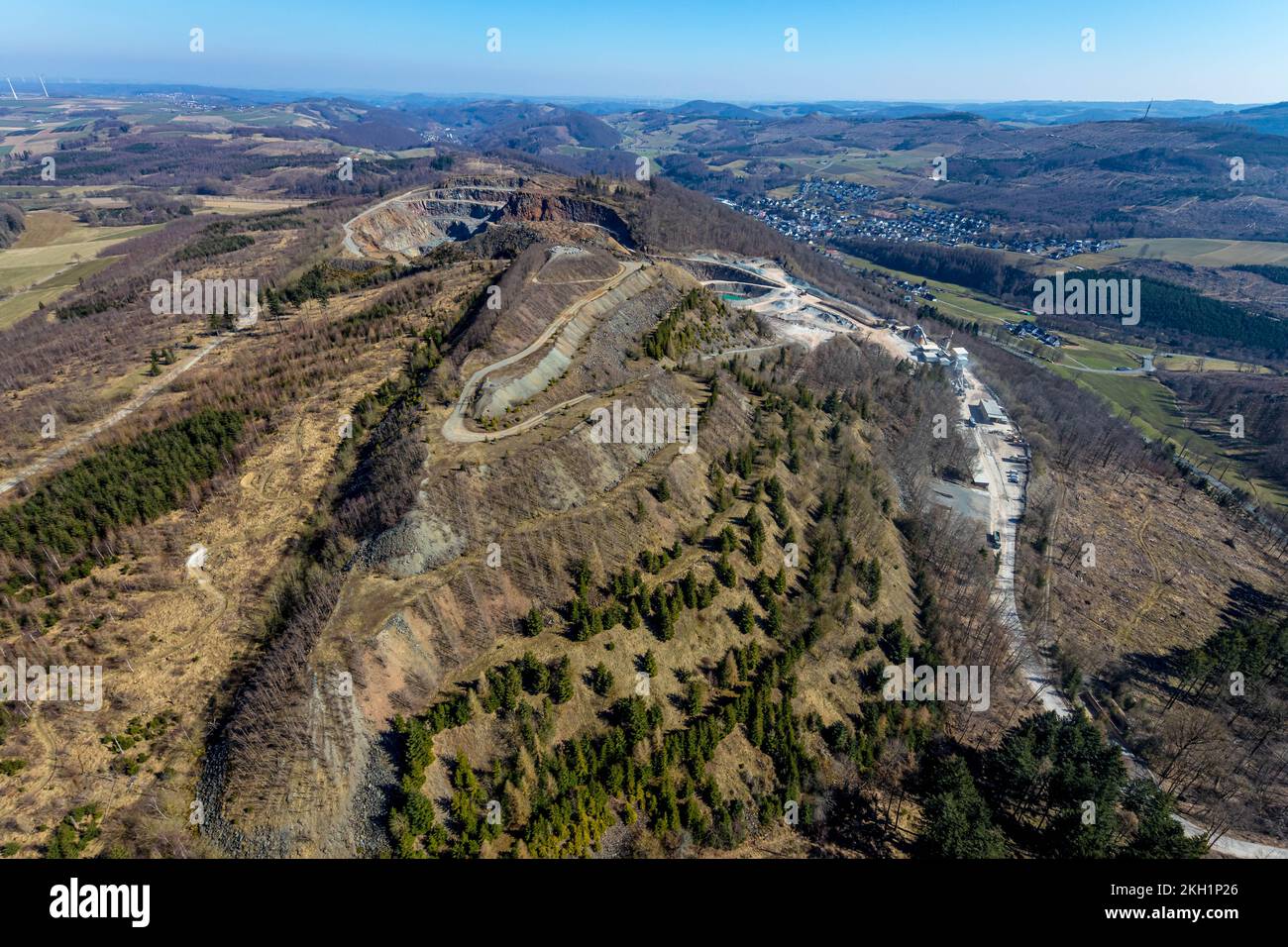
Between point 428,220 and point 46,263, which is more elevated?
point 428,220

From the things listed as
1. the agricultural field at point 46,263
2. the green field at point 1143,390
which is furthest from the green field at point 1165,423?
the agricultural field at point 46,263

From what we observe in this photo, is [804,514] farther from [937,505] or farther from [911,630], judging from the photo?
[937,505]

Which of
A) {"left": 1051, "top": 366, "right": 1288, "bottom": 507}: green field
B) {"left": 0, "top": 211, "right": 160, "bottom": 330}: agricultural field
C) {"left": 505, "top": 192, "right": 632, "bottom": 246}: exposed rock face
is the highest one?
{"left": 505, "top": 192, "right": 632, "bottom": 246}: exposed rock face

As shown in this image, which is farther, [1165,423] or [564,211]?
[564,211]

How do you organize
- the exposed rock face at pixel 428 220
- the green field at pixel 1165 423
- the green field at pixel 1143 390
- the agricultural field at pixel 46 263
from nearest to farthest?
the green field at pixel 1165 423 → the green field at pixel 1143 390 → the agricultural field at pixel 46 263 → the exposed rock face at pixel 428 220

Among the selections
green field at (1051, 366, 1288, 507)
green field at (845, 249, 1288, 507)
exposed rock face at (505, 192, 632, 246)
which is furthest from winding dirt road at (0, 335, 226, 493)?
green field at (845, 249, 1288, 507)

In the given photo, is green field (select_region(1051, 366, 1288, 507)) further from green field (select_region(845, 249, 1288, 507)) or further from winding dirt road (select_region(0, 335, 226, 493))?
winding dirt road (select_region(0, 335, 226, 493))

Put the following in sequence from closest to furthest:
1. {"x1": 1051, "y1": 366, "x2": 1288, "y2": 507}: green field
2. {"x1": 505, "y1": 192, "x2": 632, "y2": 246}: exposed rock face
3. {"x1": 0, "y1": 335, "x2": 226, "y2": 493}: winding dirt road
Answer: {"x1": 0, "y1": 335, "x2": 226, "y2": 493}: winding dirt road < {"x1": 1051, "y1": 366, "x2": 1288, "y2": 507}: green field < {"x1": 505, "y1": 192, "x2": 632, "y2": 246}: exposed rock face

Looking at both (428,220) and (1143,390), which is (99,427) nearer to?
(428,220)

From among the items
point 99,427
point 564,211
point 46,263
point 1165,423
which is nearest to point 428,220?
point 564,211

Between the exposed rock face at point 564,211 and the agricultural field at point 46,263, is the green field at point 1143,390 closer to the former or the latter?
the exposed rock face at point 564,211
